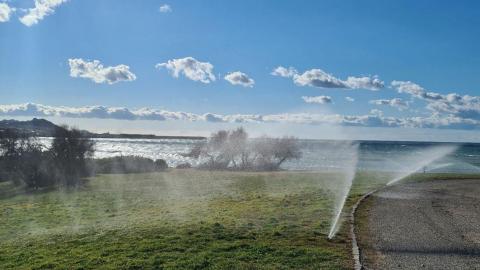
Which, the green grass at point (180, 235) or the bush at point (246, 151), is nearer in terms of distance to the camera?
the green grass at point (180, 235)

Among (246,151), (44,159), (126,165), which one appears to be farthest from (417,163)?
(44,159)

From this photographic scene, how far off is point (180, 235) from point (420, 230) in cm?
977

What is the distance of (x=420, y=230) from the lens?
18469mm

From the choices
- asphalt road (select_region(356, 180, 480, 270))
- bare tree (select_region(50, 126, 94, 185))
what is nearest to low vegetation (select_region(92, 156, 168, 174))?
bare tree (select_region(50, 126, 94, 185))

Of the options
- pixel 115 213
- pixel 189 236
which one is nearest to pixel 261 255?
pixel 189 236

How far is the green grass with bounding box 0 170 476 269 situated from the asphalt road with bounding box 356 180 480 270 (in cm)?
117

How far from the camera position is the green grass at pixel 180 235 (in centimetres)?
1379

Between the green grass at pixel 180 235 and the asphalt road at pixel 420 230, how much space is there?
1170mm

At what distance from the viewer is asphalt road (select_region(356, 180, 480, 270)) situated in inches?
548

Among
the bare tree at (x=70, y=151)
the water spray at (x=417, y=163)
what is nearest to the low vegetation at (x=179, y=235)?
the water spray at (x=417, y=163)

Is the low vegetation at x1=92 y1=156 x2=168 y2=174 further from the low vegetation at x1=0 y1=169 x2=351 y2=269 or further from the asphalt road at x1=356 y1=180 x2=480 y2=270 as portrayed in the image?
the asphalt road at x1=356 y1=180 x2=480 y2=270

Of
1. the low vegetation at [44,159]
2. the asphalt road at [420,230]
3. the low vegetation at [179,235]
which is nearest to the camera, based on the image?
the low vegetation at [179,235]

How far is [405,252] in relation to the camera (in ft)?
48.6

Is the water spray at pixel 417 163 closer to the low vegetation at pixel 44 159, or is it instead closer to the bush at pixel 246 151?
the bush at pixel 246 151
